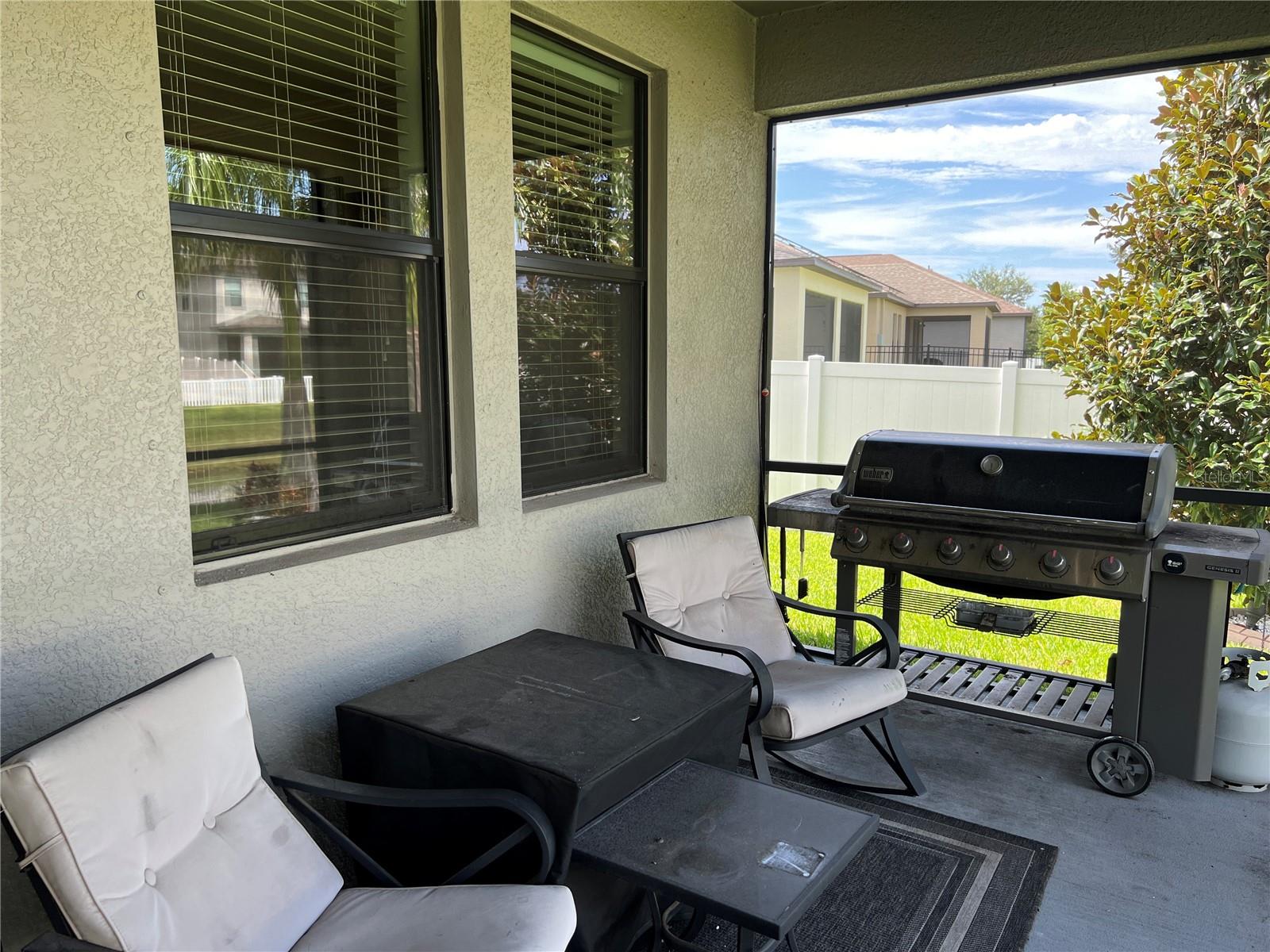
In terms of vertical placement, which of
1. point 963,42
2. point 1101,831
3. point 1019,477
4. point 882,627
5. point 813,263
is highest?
point 963,42

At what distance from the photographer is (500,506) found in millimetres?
3059

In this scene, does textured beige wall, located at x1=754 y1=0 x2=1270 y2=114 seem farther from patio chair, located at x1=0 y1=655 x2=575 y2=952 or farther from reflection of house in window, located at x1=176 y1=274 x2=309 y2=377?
patio chair, located at x1=0 y1=655 x2=575 y2=952

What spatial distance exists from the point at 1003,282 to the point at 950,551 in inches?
57.3

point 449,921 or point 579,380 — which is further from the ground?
point 579,380

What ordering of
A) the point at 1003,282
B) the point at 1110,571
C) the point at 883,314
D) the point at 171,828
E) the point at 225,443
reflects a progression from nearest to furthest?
the point at 171,828, the point at 225,443, the point at 1110,571, the point at 1003,282, the point at 883,314

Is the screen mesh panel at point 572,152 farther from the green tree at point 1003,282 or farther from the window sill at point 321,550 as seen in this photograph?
the green tree at point 1003,282

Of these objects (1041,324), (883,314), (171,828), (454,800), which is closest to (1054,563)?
(1041,324)

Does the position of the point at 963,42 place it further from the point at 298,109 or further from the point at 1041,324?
the point at 298,109

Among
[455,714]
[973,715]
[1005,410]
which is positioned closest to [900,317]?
[1005,410]

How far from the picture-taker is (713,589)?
340cm

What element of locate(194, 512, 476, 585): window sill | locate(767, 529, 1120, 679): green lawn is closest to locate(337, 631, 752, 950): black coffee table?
locate(194, 512, 476, 585): window sill

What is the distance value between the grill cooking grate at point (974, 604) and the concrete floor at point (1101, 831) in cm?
45

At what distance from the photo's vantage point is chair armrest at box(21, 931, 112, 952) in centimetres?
138

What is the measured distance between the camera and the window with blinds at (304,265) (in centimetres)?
227
